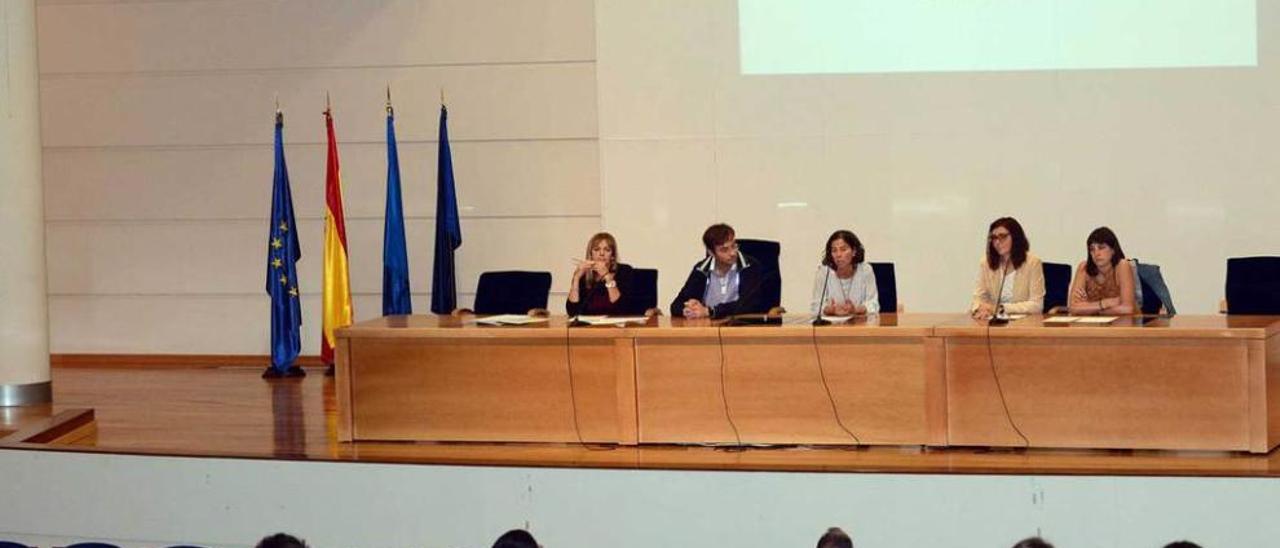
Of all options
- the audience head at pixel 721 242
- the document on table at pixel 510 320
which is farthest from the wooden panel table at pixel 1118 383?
the document on table at pixel 510 320

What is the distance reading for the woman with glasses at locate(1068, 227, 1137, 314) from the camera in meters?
6.54

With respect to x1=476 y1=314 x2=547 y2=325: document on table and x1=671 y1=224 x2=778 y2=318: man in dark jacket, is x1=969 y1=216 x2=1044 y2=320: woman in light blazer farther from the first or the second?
x1=476 y1=314 x2=547 y2=325: document on table

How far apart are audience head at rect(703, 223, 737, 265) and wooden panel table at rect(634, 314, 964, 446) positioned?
43 cm

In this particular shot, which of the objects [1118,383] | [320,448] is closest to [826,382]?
[1118,383]

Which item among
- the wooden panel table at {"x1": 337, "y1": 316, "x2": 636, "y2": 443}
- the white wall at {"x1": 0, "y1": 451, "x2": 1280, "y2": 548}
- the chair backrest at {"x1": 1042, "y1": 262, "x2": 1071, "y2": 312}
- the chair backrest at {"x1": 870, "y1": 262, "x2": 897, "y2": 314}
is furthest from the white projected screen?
the white wall at {"x1": 0, "y1": 451, "x2": 1280, "y2": 548}

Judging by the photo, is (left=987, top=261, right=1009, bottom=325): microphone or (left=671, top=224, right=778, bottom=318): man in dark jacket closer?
(left=987, top=261, right=1009, bottom=325): microphone

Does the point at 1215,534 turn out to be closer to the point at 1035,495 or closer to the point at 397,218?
the point at 1035,495

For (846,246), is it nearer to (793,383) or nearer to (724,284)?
(724,284)

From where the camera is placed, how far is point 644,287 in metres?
7.09

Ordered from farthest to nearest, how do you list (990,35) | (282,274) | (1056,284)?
(282,274), (990,35), (1056,284)

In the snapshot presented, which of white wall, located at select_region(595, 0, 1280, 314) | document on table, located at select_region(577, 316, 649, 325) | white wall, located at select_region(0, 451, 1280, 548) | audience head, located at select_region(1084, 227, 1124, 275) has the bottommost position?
white wall, located at select_region(0, 451, 1280, 548)

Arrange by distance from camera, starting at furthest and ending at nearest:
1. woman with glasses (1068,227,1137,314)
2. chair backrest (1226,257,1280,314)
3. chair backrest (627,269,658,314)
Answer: chair backrest (627,269,658,314) < chair backrest (1226,257,1280,314) < woman with glasses (1068,227,1137,314)

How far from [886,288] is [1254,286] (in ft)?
5.13

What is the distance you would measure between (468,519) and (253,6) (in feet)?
15.5
